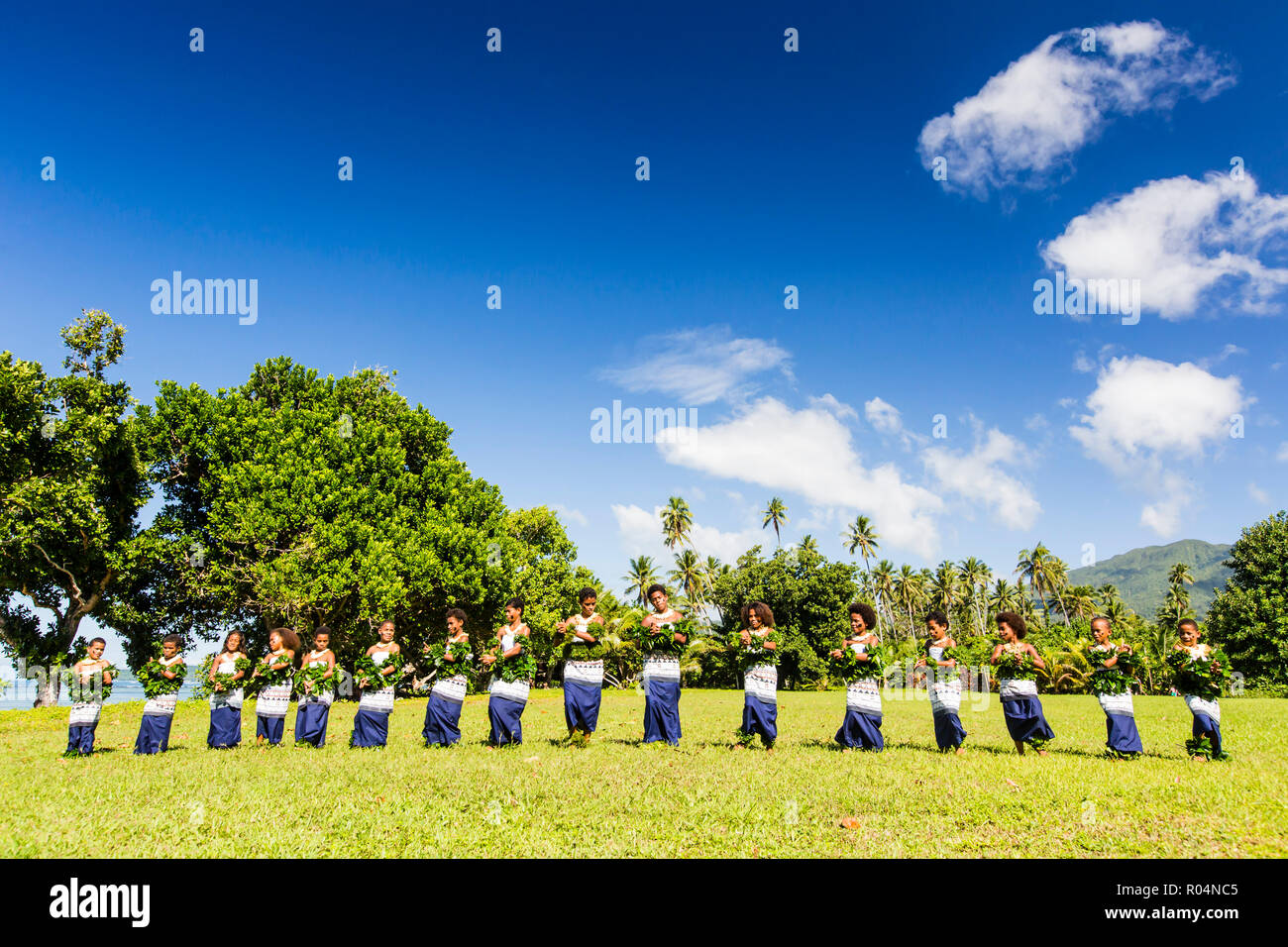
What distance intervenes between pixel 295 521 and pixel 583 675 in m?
22.1

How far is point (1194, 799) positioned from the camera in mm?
8055

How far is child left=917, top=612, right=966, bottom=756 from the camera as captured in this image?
41.3 feet

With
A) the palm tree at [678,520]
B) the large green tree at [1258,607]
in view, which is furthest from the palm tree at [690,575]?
the large green tree at [1258,607]

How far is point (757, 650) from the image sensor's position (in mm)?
13008

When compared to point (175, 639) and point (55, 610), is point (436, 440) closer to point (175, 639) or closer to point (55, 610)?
point (55, 610)

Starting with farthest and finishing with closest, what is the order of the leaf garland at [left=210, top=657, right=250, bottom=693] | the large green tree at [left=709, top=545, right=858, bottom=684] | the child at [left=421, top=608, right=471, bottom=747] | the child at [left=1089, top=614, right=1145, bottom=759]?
the large green tree at [left=709, top=545, right=858, bottom=684] → the leaf garland at [left=210, top=657, right=250, bottom=693] → the child at [left=421, top=608, right=471, bottom=747] → the child at [left=1089, top=614, right=1145, bottom=759]

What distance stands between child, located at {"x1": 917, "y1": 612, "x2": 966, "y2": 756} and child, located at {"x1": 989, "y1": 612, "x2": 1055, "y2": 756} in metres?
0.80

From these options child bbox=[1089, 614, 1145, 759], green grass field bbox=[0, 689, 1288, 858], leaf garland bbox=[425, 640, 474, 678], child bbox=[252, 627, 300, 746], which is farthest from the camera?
child bbox=[252, 627, 300, 746]

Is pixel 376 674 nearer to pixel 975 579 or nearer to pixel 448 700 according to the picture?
pixel 448 700

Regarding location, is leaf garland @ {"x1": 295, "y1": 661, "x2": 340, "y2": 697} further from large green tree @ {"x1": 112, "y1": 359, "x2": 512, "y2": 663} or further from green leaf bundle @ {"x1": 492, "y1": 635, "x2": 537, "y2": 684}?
large green tree @ {"x1": 112, "y1": 359, "x2": 512, "y2": 663}

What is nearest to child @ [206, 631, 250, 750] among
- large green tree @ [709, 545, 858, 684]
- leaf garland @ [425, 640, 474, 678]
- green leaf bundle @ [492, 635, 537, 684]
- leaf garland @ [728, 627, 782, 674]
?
leaf garland @ [425, 640, 474, 678]

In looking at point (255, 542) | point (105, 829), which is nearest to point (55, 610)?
point (255, 542)

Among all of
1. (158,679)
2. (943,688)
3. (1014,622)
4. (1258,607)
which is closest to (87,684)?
(158,679)

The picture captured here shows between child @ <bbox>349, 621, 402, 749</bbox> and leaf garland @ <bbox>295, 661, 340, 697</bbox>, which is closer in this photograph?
child @ <bbox>349, 621, 402, 749</bbox>
